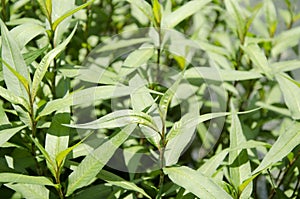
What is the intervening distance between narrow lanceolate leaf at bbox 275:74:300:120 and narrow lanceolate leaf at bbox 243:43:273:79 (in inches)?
2.1

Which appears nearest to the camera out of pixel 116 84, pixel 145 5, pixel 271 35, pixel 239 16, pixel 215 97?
pixel 116 84

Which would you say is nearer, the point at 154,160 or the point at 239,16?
the point at 154,160

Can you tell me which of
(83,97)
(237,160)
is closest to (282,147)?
(237,160)

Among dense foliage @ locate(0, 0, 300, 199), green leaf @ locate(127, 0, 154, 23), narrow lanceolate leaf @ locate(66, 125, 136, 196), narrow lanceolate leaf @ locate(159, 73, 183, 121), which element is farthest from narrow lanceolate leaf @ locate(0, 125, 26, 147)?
green leaf @ locate(127, 0, 154, 23)

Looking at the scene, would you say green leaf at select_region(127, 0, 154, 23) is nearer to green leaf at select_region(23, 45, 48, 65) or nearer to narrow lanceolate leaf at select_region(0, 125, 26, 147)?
green leaf at select_region(23, 45, 48, 65)

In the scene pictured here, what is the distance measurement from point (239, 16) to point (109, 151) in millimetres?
558

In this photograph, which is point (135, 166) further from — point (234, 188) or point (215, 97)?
point (215, 97)

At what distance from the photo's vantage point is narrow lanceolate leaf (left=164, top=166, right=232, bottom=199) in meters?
0.80

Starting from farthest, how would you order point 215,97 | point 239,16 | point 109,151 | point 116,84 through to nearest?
point 215,97, point 239,16, point 116,84, point 109,151

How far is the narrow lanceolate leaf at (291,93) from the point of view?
3.26 feet

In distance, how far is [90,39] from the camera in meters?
1.44

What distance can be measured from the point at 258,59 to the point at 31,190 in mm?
577

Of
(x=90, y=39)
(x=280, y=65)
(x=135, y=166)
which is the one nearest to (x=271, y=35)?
(x=280, y=65)

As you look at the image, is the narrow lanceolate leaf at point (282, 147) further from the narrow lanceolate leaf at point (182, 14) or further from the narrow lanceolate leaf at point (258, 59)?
the narrow lanceolate leaf at point (182, 14)
